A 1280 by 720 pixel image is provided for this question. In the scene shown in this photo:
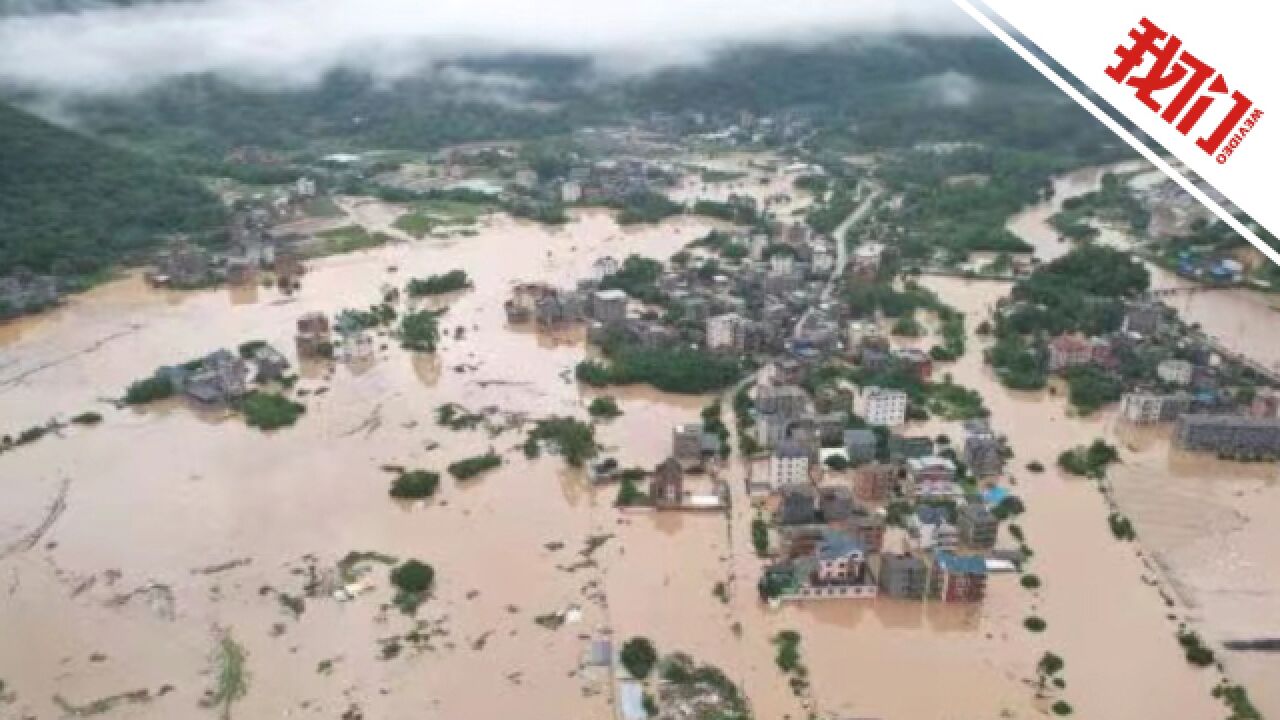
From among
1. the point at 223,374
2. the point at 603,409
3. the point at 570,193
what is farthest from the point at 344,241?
the point at 603,409

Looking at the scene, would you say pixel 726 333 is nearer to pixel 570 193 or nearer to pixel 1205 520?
pixel 1205 520

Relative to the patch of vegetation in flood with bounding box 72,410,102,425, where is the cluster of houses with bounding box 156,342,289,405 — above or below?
above

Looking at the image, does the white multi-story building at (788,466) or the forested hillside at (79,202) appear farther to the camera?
the forested hillside at (79,202)

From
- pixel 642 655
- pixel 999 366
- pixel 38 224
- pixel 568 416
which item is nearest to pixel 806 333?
pixel 999 366

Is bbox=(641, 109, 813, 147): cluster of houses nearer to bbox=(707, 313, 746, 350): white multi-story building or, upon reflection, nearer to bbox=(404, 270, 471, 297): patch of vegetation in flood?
bbox=(404, 270, 471, 297): patch of vegetation in flood

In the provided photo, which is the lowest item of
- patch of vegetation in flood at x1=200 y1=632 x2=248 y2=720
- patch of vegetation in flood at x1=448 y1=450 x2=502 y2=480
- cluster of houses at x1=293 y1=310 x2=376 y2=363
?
patch of vegetation in flood at x1=200 y1=632 x2=248 y2=720

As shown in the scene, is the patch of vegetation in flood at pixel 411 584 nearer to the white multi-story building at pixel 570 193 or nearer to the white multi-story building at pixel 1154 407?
the white multi-story building at pixel 1154 407

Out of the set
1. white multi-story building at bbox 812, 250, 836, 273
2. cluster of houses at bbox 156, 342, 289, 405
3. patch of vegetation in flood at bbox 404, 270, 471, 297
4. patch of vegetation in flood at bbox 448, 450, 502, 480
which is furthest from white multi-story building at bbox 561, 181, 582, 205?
patch of vegetation in flood at bbox 448, 450, 502, 480

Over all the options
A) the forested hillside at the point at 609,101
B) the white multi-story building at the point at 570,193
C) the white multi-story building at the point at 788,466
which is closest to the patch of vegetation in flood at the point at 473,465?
the white multi-story building at the point at 788,466
